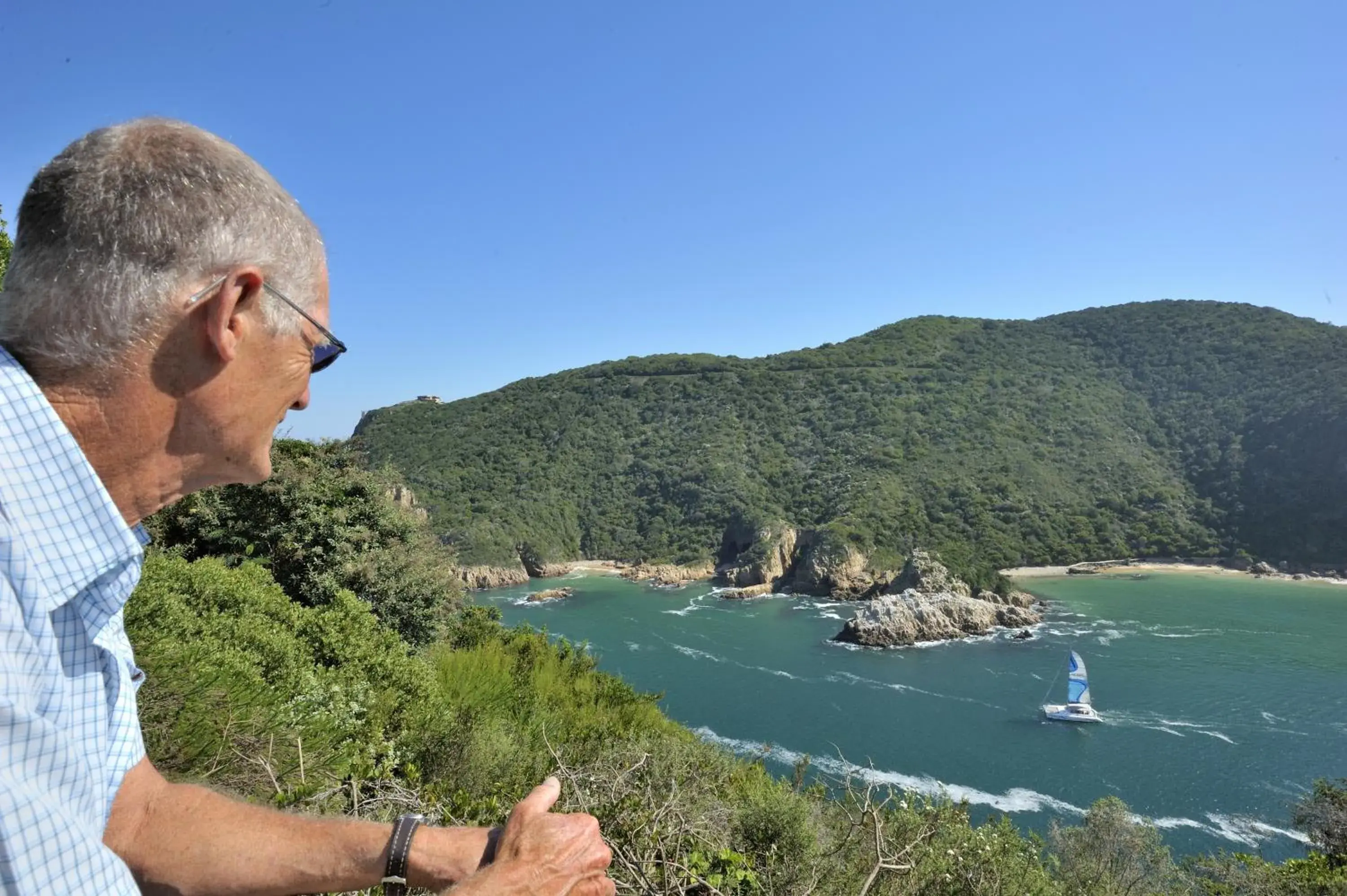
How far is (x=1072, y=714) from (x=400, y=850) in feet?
95.6

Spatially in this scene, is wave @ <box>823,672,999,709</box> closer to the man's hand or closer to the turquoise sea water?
the turquoise sea water

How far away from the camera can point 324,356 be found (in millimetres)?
1017

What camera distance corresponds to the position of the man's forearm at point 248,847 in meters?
1.00

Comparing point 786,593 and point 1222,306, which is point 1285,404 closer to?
point 1222,306

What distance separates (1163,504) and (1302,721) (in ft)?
97.3

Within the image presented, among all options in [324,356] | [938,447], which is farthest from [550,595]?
[324,356]

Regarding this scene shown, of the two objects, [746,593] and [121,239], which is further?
[746,593]

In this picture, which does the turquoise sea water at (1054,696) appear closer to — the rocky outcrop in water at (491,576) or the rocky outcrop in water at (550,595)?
the rocky outcrop in water at (550,595)

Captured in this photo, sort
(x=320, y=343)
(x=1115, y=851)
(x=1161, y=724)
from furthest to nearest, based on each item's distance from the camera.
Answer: (x=1161, y=724), (x=1115, y=851), (x=320, y=343)

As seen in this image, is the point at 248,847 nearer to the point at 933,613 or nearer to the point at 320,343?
the point at 320,343

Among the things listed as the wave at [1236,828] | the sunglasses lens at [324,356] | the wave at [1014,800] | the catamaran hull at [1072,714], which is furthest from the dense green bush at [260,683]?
the catamaran hull at [1072,714]

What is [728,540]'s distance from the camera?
5209 cm

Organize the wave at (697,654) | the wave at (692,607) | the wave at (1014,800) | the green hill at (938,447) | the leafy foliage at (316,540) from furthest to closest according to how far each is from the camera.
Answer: the green hill at (938,447)
the wave at (692,607)
the wave at (697,654)
the wave at (1014,800)
the leafy foliage at (316,540)

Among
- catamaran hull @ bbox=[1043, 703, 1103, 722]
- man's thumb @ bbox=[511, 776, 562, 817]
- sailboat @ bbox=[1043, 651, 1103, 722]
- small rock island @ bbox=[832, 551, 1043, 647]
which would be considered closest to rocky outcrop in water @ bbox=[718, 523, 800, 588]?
small rock island @ bbox=[832, 551, 1043, 647]
